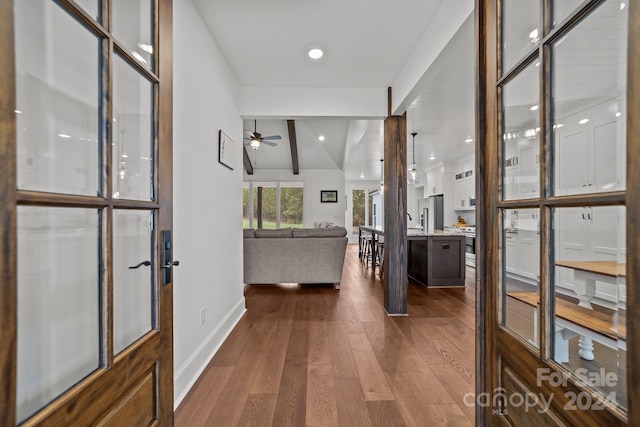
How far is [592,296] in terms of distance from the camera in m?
0.76

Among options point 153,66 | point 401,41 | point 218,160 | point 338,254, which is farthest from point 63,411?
point 338,254

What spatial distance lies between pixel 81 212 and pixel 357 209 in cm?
1029

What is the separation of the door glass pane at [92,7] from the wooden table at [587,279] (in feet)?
4.84

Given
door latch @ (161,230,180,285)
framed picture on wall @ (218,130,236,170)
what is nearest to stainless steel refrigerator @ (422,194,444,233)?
Result: framed picture on wall @ (218,130,236,170)

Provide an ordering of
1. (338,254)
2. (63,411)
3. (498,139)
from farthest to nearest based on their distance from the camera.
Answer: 1. (338,254)
2. (498,139)
3. (63,411)

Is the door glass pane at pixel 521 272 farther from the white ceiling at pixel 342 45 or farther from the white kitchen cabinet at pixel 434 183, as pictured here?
the white kitchen cabinet at pixel 434 183

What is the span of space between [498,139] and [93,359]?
150 centimetres

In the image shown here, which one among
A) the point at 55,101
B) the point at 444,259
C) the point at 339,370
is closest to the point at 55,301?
the point at 55,101

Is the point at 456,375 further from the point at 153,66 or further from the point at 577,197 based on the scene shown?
the point at 153,66

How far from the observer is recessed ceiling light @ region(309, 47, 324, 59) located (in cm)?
246

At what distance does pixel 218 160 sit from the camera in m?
2.55

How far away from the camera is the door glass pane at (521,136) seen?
2.96ft

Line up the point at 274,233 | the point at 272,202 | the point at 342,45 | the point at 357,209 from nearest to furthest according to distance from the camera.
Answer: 1. the point at 342,45
2. the point at 274,233
3. the point at 272,202
4. the point at 357,209

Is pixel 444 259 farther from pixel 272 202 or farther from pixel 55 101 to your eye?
pixel 272 202
